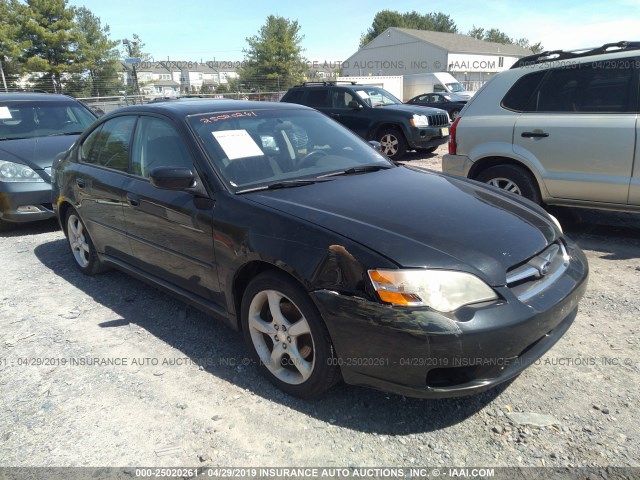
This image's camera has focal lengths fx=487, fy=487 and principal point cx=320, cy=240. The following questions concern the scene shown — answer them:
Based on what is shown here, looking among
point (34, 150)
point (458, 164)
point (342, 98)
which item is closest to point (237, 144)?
point (458, 164)

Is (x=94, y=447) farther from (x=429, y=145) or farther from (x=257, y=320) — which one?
(x=429, y=145)

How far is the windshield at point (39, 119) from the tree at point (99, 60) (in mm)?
26831

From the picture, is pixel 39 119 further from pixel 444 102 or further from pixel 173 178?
pixel 444 102

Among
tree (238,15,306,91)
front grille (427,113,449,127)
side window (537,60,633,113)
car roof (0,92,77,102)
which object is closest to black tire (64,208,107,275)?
car roof (0,92,77,102)

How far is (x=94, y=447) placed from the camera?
244cm

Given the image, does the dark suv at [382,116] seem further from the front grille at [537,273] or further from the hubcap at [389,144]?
the front grille at [537,273]

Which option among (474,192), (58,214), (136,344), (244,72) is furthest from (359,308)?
(244,72)

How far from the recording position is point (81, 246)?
4.75 meters

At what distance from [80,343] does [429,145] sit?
8.76 m

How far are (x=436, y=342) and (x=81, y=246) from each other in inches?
153

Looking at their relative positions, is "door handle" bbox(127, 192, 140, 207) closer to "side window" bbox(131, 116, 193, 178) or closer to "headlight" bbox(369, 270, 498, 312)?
"side window" bbox(131, 116, 193, 178)

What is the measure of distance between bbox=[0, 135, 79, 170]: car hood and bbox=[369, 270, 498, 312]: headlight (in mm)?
5645

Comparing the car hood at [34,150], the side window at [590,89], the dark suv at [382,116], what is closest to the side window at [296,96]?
the dark suv at [382,116]

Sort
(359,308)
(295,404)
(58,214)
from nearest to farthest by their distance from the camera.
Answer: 1. (359,308)
2. (295,404)
3. (58,214)
